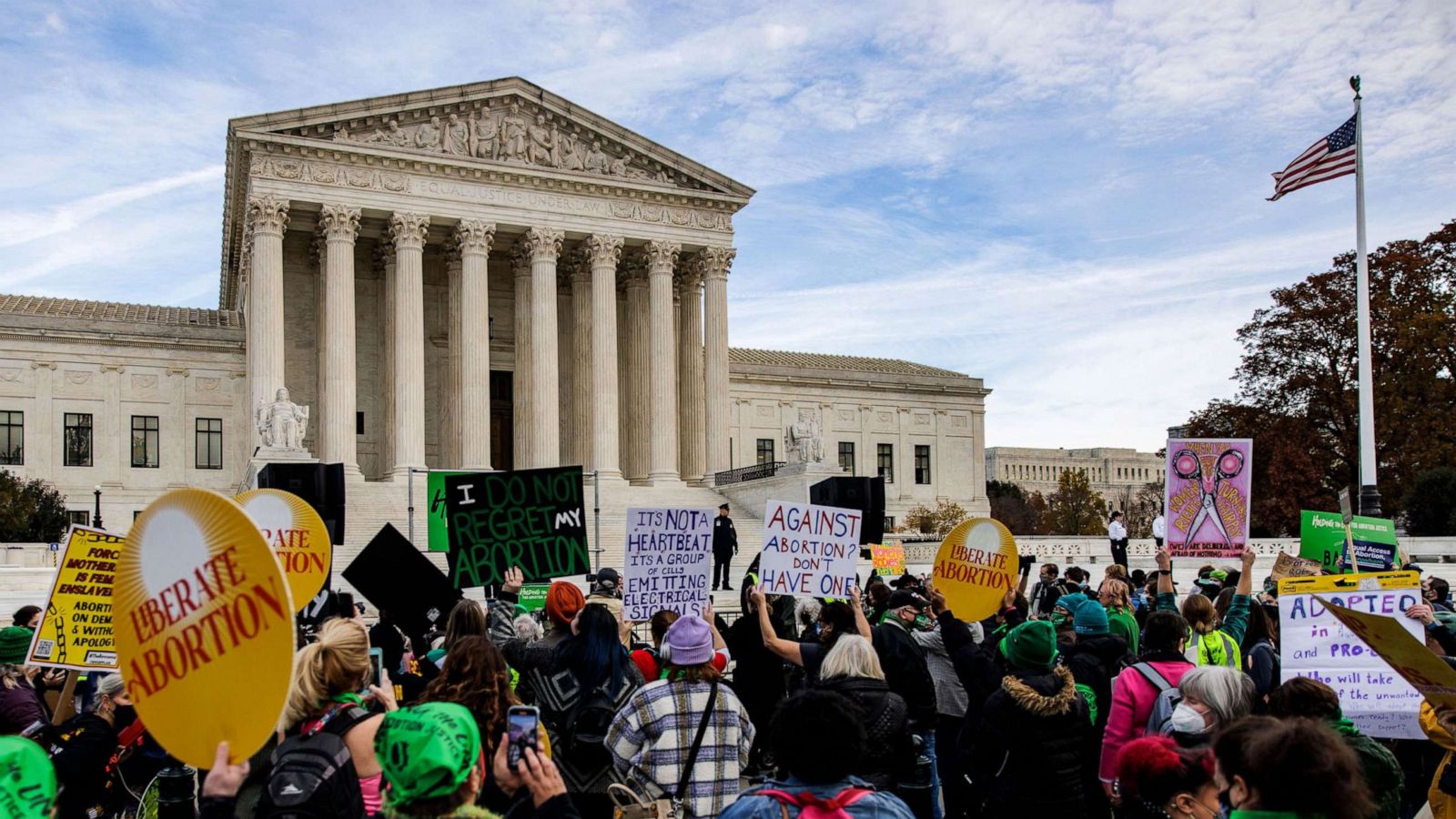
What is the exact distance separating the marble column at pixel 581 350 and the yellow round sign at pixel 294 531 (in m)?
39.4

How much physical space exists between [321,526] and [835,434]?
56350 mm

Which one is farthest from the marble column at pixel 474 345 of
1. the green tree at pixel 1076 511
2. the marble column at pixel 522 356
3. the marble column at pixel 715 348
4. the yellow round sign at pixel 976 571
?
the green tree at pixel 1076 511

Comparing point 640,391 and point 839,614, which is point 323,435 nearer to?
point 640,391

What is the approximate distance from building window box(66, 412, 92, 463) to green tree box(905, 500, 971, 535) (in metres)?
36.2

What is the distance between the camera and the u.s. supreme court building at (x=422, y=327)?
4525 cm

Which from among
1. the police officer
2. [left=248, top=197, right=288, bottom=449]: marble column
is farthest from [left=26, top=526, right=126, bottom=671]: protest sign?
[left=248, top=197, right=288, bottom=449]: marble column

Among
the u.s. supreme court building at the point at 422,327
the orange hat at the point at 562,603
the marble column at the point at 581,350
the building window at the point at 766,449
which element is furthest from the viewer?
the building window at the point at 766,449

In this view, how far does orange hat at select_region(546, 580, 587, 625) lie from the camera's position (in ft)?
25.3

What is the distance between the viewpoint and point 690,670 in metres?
6.76

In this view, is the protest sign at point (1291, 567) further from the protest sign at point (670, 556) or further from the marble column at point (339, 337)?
the marble column at point (339, 337)

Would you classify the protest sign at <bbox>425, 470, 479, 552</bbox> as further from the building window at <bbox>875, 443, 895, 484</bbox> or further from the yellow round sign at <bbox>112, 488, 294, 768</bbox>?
the building window at <bbox>875, 443, 895, 484</bbox>

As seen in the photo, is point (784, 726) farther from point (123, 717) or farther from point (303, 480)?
point (303, 480)

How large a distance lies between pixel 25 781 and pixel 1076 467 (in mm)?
158083

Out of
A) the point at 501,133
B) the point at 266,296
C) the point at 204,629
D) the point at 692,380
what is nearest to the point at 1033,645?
the point at 204,629
